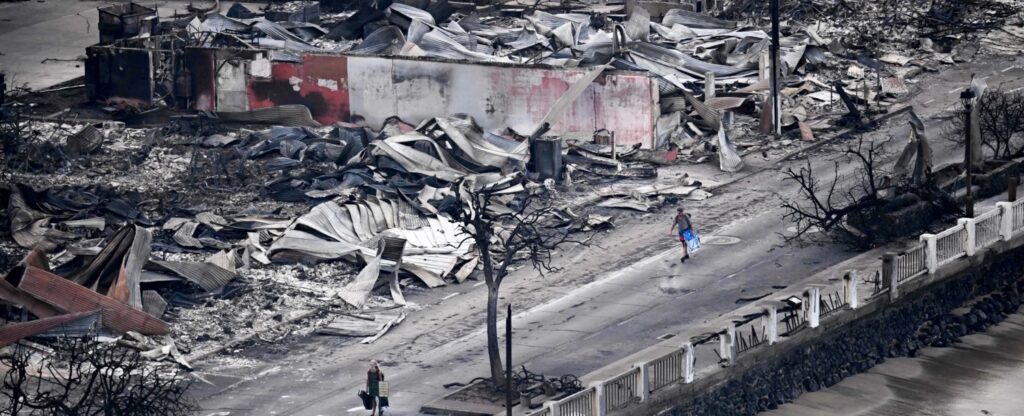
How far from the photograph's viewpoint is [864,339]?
112 feet

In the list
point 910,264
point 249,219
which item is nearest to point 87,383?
point 249,219

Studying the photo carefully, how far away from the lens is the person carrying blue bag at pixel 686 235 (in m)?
36.5

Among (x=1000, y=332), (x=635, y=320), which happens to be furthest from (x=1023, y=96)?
(x=635, y=320)

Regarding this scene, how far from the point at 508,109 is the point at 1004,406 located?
17.1 m

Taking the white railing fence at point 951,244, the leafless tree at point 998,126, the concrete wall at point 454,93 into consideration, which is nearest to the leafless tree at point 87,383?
the white railing fence at point 951,244

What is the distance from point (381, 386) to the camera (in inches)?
1099

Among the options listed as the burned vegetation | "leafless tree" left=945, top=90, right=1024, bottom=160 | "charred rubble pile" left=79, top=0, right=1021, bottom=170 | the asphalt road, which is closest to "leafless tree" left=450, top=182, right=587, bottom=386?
the burned vegetation

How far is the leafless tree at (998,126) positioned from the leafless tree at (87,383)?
68.8 ft

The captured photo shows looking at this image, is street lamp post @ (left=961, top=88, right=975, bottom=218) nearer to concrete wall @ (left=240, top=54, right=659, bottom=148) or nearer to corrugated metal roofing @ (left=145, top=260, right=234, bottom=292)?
concrete wall @ (left=240, top=54, right=659, bottom=148)

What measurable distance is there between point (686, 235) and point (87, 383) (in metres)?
12.8

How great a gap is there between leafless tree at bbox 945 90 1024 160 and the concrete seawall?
14.2 feet

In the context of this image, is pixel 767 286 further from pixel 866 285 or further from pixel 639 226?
pixel 639 226

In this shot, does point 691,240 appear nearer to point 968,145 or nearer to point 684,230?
point 684,230

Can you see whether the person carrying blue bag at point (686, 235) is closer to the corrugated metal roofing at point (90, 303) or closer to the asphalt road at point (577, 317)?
the asphalt road at point (577, 317)
